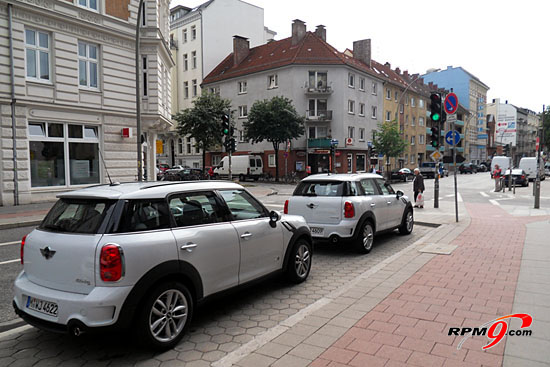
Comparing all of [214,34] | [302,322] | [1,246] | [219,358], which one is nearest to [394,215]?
[302,322]

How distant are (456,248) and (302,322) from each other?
5055 millimetres

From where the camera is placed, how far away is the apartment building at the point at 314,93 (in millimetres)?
43406

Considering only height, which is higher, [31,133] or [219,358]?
[31,133]

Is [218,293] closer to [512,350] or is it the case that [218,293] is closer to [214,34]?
[512,350]

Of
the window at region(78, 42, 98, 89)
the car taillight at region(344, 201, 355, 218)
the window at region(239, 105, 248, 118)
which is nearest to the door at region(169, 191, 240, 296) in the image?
the car taillight at region(344, 201, 355, 218)

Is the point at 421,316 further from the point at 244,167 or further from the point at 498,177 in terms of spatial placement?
the point at 244,167

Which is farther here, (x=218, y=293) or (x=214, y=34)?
(x=214, y=34)

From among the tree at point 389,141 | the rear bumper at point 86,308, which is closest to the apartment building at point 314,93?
the tree at point 389,141

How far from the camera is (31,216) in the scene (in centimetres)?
1309

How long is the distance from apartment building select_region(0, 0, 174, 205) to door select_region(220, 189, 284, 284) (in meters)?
14.6

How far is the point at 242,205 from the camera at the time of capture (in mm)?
4906

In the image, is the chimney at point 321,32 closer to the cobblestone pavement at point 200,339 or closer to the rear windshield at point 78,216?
the cobblestone pavement at point 200,339

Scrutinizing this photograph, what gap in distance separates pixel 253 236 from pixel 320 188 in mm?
3457

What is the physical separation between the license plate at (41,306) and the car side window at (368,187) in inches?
239
